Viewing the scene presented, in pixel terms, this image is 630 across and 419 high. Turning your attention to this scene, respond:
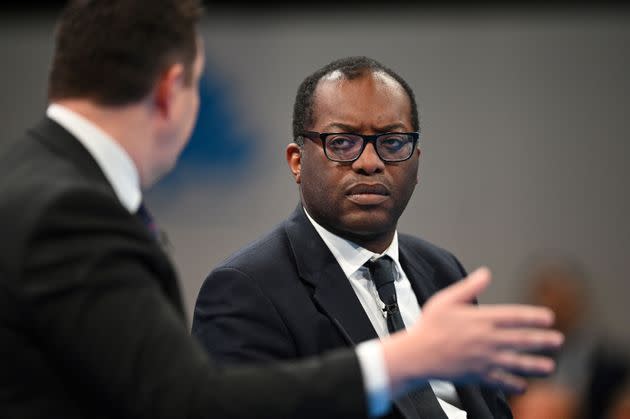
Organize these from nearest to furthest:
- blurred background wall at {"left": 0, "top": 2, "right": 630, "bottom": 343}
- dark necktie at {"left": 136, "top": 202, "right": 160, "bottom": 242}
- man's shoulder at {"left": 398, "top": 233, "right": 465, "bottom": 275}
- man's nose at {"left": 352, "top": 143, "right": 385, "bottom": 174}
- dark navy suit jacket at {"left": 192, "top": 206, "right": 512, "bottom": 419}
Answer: dark necktie at {"left": 136, "top": 202, "right": 160, "bottom": 242}, dark navy suit jacket at {"left": 192, "top": 206, "right": 512, "bottom": 419}, man's nose at {"left": 352, "top": 143, "right": 385, "bottom": 174}, man's shoulder at {"left": 398, "top": 233, "right": 465, "bottom": 275}, blurred background wall at {"left": 0, "top": 2, "right": 630, "bottom": 343}

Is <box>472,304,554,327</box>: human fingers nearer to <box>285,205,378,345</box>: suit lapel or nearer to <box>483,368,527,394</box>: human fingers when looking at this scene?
<box>483,368,527,394</box>: human fingers

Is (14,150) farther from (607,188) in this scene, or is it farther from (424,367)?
(607,188)

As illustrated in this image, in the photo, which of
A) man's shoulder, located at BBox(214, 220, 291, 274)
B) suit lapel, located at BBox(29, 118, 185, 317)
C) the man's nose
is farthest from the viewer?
the man's nose

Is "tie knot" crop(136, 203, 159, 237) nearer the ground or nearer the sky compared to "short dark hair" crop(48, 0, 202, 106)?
nearer the ground

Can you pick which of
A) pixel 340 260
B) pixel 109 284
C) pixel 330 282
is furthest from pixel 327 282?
pixel 109 284

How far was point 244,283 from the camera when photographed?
2.16 m

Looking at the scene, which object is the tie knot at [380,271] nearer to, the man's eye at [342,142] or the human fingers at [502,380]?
the man's eye at [342,142]

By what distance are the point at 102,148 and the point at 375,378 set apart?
611mm

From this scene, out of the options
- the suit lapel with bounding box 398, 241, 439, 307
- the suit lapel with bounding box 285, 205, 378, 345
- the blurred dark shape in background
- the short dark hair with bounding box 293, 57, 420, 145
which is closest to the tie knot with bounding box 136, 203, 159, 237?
the suit lapel with bounding box 285, 205, 378, 345

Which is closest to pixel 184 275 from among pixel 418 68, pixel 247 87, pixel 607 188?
pixel 247 87

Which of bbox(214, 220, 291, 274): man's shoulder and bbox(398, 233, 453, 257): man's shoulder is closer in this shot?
bbox(214, 220, 291, 274): man's shoulder

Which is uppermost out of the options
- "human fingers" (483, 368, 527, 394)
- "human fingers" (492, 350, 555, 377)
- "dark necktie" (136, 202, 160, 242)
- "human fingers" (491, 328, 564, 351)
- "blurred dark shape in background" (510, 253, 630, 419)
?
"dark necktie" (136, 202, 160, 242)

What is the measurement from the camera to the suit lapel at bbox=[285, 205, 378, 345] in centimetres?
219

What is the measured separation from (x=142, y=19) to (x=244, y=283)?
0.90 meters
